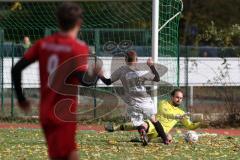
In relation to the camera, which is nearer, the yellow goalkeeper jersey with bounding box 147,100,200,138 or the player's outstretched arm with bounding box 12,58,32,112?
the player's outstretched arm with bounding box 12,58,32,112

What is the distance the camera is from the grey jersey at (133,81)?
500 inches

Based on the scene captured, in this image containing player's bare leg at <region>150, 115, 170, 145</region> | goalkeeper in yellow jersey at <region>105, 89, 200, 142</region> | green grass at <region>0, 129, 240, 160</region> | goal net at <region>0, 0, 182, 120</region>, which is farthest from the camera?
goal net at <region>0, 0, 182, 120</region>

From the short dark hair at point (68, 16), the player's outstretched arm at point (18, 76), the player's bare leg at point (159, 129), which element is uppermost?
the short dark hair at point (68, 16)

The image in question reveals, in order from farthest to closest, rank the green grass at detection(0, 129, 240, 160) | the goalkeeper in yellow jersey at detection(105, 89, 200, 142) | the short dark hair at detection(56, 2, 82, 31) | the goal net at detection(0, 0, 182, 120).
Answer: the goal net at detection(0, 0, 182, 120)
the goalkeeper in yellow jersey at detection(105, 89, 200, 142)
the green grass at detection(0, 129, 240, 160)
the short dark hair at detection(56, 2, 82, 31)

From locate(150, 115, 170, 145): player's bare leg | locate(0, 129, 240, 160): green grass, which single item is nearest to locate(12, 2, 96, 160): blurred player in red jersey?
locate(0, 129, 240, 160): green grass

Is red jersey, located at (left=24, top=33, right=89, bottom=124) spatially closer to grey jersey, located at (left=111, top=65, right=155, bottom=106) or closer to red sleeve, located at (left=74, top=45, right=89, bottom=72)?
red sleeve, located at (left=74, top=45, right=89, bottom=72)

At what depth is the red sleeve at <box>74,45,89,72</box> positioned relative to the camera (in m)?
6.49

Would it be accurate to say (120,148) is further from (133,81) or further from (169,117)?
(169,117)

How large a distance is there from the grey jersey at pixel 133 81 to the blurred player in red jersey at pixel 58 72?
599cm

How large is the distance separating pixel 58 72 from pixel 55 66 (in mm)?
199

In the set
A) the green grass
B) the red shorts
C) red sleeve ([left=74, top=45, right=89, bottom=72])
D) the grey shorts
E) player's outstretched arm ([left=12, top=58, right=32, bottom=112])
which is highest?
red sleeve ([left=74, top=45, right=89, bottom=72])

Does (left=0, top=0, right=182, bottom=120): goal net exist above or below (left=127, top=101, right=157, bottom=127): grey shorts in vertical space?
Answer: above

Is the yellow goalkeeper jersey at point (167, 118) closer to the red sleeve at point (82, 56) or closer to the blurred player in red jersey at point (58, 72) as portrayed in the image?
the red sleeve at point (82, 56)

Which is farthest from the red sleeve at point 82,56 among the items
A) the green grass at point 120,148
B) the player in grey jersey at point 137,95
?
the player in grey jersey at point 137,95
